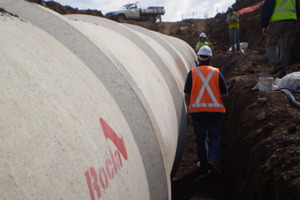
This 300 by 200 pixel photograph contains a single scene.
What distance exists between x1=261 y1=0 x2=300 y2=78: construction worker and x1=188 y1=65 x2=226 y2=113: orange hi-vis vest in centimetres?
221

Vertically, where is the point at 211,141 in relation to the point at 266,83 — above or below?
below

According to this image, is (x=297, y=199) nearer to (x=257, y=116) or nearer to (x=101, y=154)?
(x=257, y=116)

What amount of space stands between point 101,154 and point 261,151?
2.27 meters

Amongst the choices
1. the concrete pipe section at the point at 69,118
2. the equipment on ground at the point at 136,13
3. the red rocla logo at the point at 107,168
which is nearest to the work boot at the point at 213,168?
the concrete pipe section at the point at 69,118

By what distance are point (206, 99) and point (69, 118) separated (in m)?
2.81

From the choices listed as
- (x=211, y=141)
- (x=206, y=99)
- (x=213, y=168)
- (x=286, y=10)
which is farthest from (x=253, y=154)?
(x=286, y=10)

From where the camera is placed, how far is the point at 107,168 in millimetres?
1271

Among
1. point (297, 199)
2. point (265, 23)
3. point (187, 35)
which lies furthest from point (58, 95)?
point (187, 35)

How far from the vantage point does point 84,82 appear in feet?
4.68

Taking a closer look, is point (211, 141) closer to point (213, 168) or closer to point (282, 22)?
point (213, 168)

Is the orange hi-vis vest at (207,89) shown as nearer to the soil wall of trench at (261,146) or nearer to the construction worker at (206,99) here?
the construction worker at (206,99)

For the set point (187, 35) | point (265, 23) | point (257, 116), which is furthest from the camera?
point (187, 35)

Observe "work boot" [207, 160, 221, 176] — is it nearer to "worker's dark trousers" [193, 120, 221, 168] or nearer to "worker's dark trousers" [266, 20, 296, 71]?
"worker's dark trousers" [193, 120, 221, 168]

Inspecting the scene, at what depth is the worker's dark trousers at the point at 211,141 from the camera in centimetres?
380
